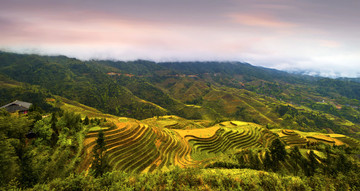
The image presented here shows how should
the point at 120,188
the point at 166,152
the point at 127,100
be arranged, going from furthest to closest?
1. the point at 127,100
2. the point at 166,152
3. the point at 120,188

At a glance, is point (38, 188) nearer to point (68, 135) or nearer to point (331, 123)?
point (68, 135)

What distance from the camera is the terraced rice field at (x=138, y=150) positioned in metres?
27.1

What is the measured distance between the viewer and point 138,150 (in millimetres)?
31250

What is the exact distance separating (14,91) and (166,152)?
638ft

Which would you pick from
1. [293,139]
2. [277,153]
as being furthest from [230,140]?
[293,139]

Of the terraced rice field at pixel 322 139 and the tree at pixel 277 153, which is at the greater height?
the tree at pixel 277 153

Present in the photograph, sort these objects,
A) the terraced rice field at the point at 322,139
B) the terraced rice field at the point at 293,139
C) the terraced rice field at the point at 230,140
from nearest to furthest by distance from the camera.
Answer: the terraced rice field at the point at 230,140
the terraced rice field at the point at 293,139
the terraced rice field at the point at 322,139

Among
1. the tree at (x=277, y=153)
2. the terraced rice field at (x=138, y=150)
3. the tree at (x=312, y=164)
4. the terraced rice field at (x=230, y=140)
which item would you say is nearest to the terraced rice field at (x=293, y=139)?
the terraced rice field at (x=230, y=140)

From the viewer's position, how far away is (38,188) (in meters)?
13.1

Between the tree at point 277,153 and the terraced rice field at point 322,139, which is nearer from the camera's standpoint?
the tree at point 277,153

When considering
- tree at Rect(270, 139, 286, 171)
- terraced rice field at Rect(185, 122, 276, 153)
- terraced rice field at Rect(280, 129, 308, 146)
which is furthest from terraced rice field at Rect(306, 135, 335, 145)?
tree at Rect(270, 139, 286, 171)

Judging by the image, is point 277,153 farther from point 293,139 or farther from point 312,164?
point 293,139

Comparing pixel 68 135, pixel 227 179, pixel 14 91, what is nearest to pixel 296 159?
pixel 227 179

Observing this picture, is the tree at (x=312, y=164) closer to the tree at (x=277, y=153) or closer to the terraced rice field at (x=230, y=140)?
the tree at (x=277, y=153)
